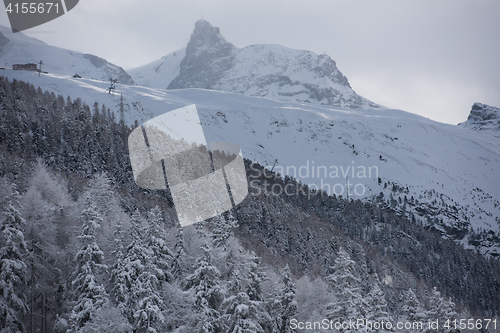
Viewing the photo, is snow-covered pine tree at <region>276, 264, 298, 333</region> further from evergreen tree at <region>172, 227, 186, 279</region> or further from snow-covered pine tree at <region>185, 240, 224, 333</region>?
evergreen tree at <region>172, 227, 186, 279</region>

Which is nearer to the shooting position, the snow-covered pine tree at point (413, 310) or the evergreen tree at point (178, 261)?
the evergreen tree at point (178, 261)

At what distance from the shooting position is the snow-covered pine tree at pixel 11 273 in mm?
23172

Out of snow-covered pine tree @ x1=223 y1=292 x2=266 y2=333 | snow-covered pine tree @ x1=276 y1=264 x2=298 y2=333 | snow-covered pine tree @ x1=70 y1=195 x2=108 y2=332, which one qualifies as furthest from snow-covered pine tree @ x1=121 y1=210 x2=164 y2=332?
snow-covered pine tree @ x1=276 y1=264 x2=298 y2=333

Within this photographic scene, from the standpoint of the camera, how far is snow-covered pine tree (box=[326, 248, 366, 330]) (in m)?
28.5

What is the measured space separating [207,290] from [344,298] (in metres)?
11.0

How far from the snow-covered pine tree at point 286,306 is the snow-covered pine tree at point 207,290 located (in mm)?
6054

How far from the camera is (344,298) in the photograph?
29.7 metres

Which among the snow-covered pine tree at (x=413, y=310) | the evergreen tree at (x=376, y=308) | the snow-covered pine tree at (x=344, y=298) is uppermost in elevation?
the snow-covered pine tree at (x=344, y=298)

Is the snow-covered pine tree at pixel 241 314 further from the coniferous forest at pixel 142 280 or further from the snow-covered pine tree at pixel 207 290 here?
the snow-covered pine tree at pixel 207 290

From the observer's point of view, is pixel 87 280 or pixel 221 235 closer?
pixel 87 280

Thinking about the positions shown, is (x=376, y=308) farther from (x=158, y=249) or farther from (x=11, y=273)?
(x=11, y=273)

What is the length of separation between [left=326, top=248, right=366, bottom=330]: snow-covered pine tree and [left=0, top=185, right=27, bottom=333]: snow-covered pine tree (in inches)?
873

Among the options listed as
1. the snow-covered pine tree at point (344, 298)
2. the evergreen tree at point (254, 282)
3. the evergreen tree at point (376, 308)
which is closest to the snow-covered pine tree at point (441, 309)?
the evergreen tree at point (376, 308)

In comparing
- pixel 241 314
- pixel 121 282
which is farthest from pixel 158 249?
pixel 241 314
